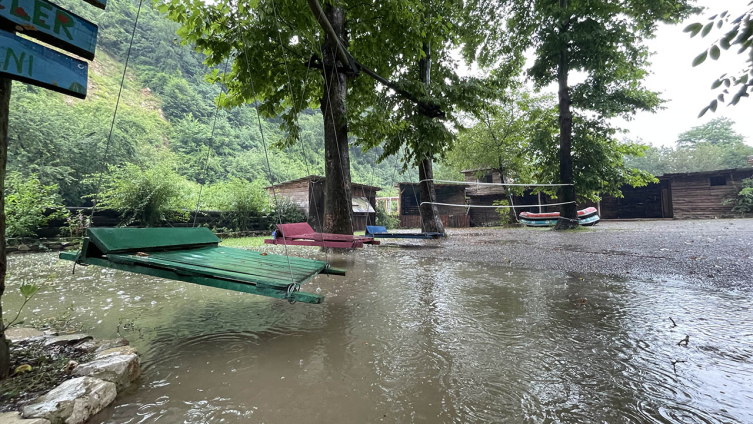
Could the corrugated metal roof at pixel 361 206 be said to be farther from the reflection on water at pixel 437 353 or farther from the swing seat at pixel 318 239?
the reflection on water at pixel 437 353

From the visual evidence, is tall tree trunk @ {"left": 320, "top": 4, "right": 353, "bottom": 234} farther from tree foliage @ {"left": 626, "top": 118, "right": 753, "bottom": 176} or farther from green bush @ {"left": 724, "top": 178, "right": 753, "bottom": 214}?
tree foliage @ {"left": 626, "top": 118, "right": 753, "bottom": 176}

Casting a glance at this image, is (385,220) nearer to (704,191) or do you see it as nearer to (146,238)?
(146,238)

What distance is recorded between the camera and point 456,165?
24016mm

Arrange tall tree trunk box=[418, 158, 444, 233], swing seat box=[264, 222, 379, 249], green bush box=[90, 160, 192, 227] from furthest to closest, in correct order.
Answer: tall tree trunk box=[418, 158, 444, 233] < green bush box=[90, 160, 192, 227] < swing seat box=[264, 222, 379, 249]

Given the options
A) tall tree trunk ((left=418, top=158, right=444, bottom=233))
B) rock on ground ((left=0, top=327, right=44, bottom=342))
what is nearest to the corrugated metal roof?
tall tree trunk ((left=418, top=158, right=444, bottom=233))

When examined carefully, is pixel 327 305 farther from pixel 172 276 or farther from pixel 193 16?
pixel 193 16

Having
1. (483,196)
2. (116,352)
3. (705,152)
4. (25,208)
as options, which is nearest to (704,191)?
(483,196)

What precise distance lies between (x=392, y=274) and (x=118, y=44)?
58841 millimetres

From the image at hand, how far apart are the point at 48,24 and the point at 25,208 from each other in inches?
391

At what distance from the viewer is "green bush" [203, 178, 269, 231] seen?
15.0 m

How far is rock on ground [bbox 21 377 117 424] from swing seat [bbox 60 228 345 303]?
2.61 ft

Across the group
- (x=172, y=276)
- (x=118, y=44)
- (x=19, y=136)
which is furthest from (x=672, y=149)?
(x=118, y=44)

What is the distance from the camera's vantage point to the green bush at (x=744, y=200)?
1928 centimetres

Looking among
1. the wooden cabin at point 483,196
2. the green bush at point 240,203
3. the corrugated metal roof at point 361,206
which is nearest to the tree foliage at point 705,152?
the wooden cabin at point 483,196
